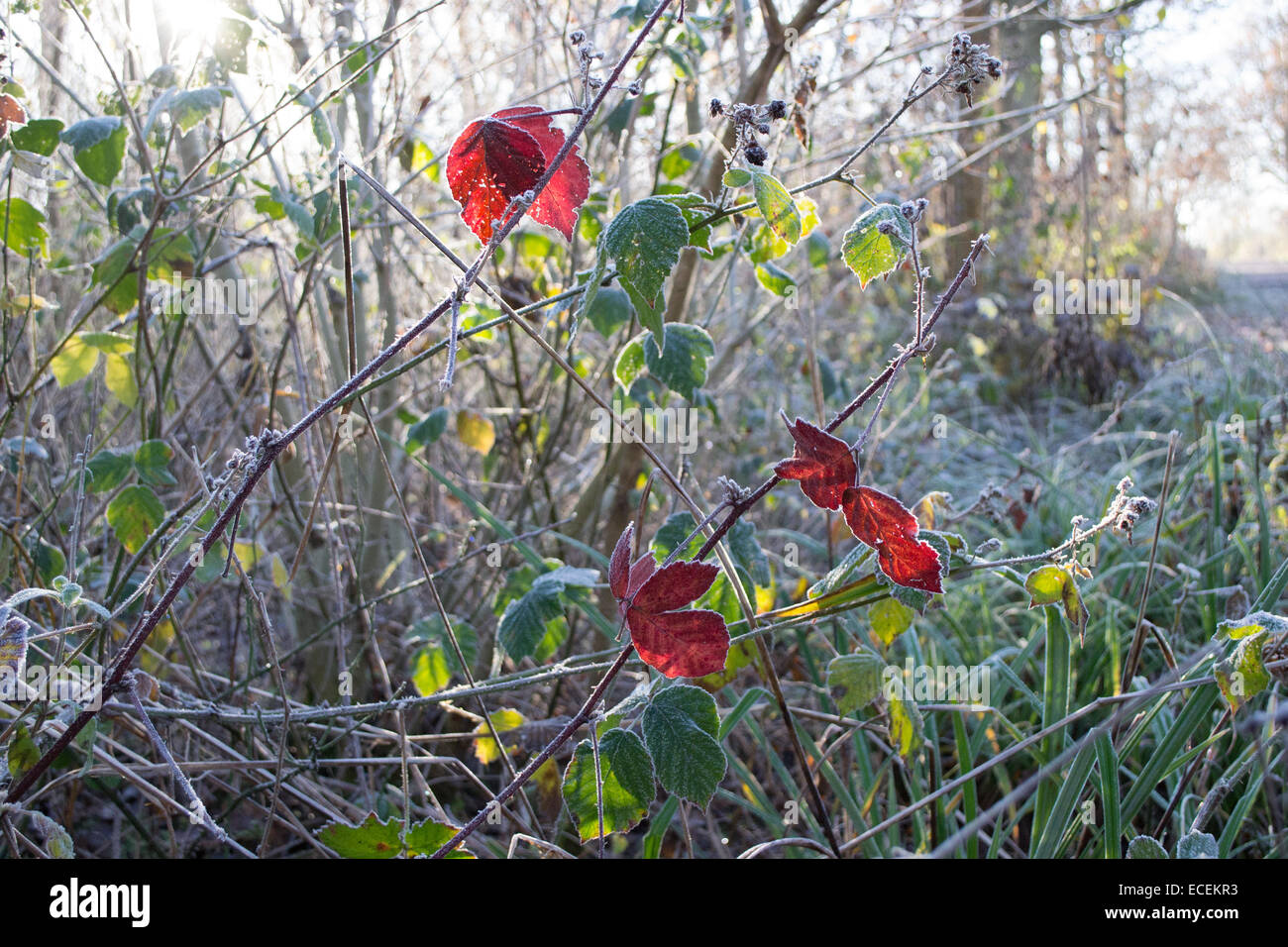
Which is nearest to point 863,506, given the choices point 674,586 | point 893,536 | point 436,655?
point 893,536

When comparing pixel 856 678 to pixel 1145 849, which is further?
pixel 856 678

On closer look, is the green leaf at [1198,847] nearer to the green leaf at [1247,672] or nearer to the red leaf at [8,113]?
the green leaf at [1247,672]

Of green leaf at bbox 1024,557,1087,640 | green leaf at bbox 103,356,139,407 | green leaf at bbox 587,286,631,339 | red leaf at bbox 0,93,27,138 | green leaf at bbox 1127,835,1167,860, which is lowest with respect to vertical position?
green leaf at bbox 1127,835,1167,860

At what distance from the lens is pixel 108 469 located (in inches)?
49.4

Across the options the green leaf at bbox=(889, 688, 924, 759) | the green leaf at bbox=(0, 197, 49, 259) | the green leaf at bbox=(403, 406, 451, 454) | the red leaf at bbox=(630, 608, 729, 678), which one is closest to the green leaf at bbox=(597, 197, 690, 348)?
the red leaf at bbox=(630, 608, 729, 678)

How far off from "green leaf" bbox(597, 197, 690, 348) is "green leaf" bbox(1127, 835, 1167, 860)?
2.39 feet

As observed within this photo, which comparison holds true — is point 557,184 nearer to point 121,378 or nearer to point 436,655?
point 436,655

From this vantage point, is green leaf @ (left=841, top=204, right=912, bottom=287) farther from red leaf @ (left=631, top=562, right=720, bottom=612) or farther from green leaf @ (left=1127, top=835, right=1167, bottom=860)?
green leaf @ (left=1127, top=835, right=1167, bottom=860)

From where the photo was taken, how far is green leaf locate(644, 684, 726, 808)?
2.65 feet

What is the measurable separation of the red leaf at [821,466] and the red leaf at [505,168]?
0.90 ft

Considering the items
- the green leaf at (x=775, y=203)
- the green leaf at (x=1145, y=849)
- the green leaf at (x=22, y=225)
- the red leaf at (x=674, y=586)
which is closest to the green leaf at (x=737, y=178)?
the green leaf at (x=775, y=203)

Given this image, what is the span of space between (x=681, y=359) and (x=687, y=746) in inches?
17.9

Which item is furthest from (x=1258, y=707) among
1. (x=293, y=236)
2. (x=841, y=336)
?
(x=841, y=336)
